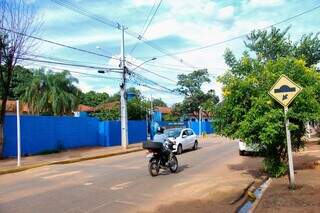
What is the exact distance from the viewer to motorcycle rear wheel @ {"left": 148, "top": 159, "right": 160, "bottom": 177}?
15.4m

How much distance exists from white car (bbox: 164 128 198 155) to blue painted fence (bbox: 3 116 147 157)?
700 centimetres

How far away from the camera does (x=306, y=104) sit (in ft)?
43.7

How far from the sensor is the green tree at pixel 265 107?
13273 millimetres

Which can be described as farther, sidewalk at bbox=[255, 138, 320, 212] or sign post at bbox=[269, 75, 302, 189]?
sign post at bbox=[269, 75, 302, 189]

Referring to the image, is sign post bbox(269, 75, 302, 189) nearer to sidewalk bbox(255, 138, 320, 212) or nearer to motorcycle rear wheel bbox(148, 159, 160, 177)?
sidewalk bbox(255, 138, 320, 212)

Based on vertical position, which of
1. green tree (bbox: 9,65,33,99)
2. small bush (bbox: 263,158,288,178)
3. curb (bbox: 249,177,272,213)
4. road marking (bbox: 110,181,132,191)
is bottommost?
curb (bbox: 249,177,272,213)

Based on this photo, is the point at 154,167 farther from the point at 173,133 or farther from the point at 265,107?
the point at 173,133

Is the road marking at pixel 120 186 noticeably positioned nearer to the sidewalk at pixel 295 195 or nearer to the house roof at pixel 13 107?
the sidewalk at pixel 295 195

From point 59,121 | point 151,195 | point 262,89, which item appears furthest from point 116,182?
point 59,121

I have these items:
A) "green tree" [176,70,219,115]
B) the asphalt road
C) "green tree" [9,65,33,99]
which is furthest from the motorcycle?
"green tree" [176,70,219,115]

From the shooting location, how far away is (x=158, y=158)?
16.0 meters

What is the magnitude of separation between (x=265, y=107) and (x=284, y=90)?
4.53ft

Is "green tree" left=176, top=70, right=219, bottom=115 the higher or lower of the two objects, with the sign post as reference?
higher

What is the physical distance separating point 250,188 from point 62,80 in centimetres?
3450
